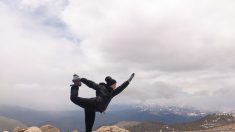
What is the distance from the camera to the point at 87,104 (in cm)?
1053

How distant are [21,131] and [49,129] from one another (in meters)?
8.35

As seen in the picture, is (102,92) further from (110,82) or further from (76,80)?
(76,80)

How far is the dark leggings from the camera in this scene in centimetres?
1030

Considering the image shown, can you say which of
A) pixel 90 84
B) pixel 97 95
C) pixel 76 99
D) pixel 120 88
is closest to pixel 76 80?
pixel 76 99

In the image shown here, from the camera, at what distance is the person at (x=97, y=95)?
10.3 meters

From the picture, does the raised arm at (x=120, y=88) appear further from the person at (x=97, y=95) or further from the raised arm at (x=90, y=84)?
the raised arm at (x=90, y=84)

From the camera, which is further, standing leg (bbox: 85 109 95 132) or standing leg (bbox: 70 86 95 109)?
standing leg (bbox: 85 109 95 132)

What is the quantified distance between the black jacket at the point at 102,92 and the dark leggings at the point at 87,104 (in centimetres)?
16

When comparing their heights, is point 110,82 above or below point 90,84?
above

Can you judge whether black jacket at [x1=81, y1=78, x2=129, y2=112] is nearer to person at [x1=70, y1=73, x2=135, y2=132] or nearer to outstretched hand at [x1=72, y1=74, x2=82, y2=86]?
person at [x1=70, y1=73, x2=135, y2=132]

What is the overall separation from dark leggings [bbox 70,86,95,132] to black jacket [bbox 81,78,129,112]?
16cm

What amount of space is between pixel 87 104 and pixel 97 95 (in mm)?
501

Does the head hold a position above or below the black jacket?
above

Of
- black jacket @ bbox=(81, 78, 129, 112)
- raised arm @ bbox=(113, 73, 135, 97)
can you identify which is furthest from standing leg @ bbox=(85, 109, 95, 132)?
raised arm @ bbox=(113, 73, 135, 97)
